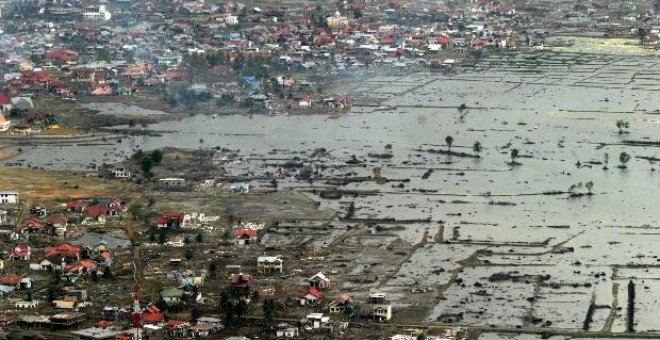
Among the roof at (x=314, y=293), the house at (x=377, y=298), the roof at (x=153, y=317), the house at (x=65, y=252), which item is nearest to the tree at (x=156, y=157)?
the house at (x=65, y=252)

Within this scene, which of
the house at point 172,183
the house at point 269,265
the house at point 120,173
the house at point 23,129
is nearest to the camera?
the house at point 269,265

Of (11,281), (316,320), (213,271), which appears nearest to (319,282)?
(213,271)

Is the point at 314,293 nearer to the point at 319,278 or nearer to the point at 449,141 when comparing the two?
the point at 319,278

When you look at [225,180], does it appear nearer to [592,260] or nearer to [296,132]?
[296,132]

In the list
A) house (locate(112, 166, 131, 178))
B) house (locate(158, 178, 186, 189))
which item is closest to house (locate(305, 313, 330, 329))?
house (locate(158, 178, 186, 189))

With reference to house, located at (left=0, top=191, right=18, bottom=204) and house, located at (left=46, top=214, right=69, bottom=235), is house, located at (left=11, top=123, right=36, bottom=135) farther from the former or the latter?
house, located at (left=46, top=214, right=69, bottom=235)

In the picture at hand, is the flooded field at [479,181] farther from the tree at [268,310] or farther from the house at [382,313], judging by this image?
the tree at [268,310]

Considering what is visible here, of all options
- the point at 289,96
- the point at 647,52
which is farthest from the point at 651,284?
the point at 647,52
